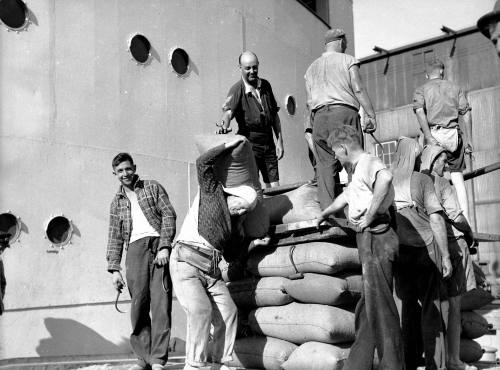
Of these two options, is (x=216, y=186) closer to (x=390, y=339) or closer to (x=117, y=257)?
(x=117, y=257)

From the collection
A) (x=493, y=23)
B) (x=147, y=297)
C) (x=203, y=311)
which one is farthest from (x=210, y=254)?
(x=493, y=23)

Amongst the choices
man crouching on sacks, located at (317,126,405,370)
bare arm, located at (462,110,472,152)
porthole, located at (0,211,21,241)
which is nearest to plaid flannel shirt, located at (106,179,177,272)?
man crouching on sacks, located at (317,126,405,370)

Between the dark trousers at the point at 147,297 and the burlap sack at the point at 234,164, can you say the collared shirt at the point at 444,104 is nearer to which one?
the burlap sack at the point at 234,164

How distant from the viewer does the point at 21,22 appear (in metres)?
7.04

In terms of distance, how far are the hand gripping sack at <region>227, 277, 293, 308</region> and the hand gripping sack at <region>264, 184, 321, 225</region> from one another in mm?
567

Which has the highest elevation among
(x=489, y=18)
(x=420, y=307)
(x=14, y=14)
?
(x=14, y=14)

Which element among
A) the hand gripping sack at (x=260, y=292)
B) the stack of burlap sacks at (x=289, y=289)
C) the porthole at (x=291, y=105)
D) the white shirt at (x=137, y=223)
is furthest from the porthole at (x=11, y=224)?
the porthole at (x=291, y=105)

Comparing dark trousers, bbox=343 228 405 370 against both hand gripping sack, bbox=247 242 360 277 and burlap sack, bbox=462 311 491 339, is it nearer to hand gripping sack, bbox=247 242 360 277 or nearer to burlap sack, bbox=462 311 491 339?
hand gripping sack, bbox=247 242 360 277

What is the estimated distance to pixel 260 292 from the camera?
528 centimetres

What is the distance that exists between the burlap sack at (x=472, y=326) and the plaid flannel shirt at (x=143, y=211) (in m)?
3.04

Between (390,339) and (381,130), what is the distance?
739 inches

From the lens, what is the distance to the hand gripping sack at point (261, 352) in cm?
499

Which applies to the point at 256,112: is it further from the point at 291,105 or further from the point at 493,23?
the point at 291,105

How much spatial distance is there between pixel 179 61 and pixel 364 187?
5040 mm
